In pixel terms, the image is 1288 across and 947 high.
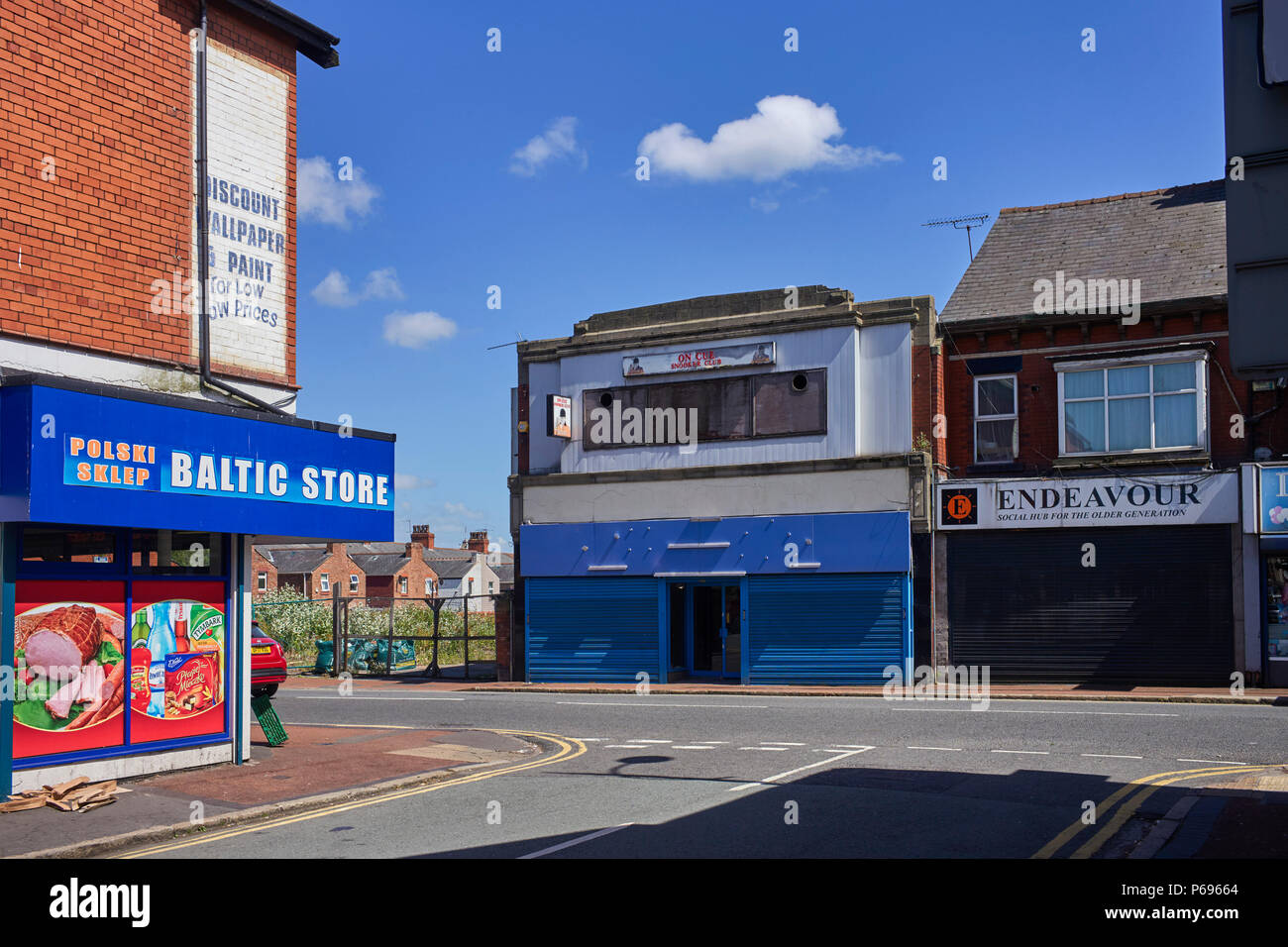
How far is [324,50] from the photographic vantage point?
15703 mm

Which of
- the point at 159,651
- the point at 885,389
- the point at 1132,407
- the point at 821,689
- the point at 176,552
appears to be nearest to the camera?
the point at 159,651

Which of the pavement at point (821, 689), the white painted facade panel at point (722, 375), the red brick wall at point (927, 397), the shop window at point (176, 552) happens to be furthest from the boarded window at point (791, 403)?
the shop window at point (176, 552)

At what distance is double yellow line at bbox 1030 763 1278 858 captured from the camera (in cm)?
873

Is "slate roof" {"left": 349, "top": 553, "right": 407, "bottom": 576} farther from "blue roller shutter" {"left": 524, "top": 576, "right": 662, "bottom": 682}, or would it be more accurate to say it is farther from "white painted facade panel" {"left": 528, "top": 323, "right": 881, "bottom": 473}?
"blue roller shutter" {"left": 524, "top": 576, "right": 662, "bottom": 682}

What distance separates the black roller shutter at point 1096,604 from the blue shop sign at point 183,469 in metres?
16.0

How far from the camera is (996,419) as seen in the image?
26922mm

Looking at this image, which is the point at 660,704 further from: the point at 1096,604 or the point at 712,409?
the point at 1096,604

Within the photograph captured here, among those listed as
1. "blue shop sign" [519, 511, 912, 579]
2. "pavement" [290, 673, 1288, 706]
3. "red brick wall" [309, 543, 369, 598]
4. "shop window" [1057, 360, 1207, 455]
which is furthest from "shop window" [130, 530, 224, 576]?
"red brick wall" [309, 543, 369, 598]

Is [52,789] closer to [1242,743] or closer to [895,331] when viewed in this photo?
[1242,743]

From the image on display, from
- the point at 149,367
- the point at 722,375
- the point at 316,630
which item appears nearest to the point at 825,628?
the point at 722,375

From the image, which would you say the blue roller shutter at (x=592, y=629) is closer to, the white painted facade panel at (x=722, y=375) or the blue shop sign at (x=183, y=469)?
the white painted facade panel at (x=722, y=375)

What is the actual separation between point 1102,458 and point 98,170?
2074 cm

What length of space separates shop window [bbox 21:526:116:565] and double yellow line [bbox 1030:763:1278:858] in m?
9.51

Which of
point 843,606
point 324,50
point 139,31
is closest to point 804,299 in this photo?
point 843,606
